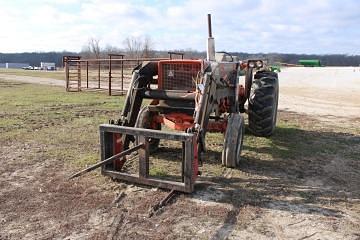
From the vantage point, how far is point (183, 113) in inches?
287

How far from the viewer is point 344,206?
18.2ft

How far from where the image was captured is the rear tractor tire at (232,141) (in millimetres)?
6926

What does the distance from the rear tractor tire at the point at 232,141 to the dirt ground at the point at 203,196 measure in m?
0.18

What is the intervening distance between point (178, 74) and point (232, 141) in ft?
4.49

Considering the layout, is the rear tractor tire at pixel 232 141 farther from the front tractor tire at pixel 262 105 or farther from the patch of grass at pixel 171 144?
the front tractor tire at pixel 262 105

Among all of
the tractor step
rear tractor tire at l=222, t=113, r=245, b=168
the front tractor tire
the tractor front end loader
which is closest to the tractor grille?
the tractor front end loader

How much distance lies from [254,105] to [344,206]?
3543 millimetres

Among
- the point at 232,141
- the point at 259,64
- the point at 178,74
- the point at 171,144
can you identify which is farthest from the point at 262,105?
the point at 178,74

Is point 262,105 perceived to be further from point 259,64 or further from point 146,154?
point 146,154

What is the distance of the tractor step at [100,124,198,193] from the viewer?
574 cm

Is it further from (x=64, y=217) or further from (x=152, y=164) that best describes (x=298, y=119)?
(x=64, y=217)

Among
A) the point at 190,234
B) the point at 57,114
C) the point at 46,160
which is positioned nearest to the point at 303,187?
the point at 190,234

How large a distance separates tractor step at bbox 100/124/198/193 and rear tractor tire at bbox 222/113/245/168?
3.65 ft

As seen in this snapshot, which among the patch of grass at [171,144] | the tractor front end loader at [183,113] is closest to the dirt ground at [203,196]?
the patch of grass at [171,144]
